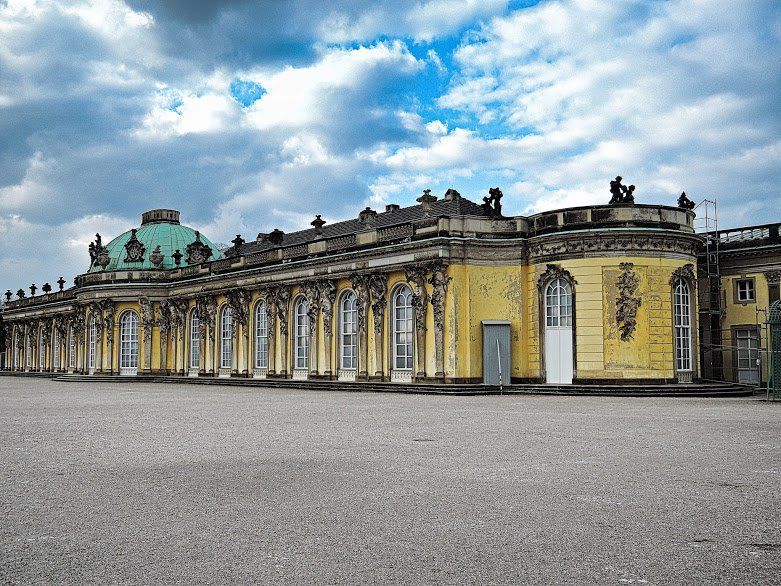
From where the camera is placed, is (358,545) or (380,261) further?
(380,261)

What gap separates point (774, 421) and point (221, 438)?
11.5 metres

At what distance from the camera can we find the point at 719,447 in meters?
12.4

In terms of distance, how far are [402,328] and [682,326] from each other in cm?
1163

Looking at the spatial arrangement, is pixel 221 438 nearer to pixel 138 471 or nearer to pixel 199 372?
pixel 138 471

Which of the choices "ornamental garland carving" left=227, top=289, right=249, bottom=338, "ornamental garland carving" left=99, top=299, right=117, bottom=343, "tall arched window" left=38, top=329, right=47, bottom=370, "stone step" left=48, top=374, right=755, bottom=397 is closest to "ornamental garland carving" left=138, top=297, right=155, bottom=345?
"ornamental garland carving" left=99, top=299, right=117, bottom=343

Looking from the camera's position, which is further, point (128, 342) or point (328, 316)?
point (128, 342)

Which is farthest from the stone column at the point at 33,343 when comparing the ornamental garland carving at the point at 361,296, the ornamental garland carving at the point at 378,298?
the ornamental garland carving at the point at 378,298

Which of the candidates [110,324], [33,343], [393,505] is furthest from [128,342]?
[393,505]

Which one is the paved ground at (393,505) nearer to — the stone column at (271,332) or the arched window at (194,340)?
the stone column at (271,332)

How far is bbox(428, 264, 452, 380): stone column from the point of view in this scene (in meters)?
32.8

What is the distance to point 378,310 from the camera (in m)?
35.8

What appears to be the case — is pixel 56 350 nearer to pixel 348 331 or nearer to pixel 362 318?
pixel 348 331

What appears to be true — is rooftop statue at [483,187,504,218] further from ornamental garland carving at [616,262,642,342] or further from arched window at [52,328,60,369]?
arched window at [52,328,60,369]

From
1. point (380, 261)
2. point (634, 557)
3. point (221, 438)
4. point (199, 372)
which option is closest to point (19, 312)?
point (199, 372)
